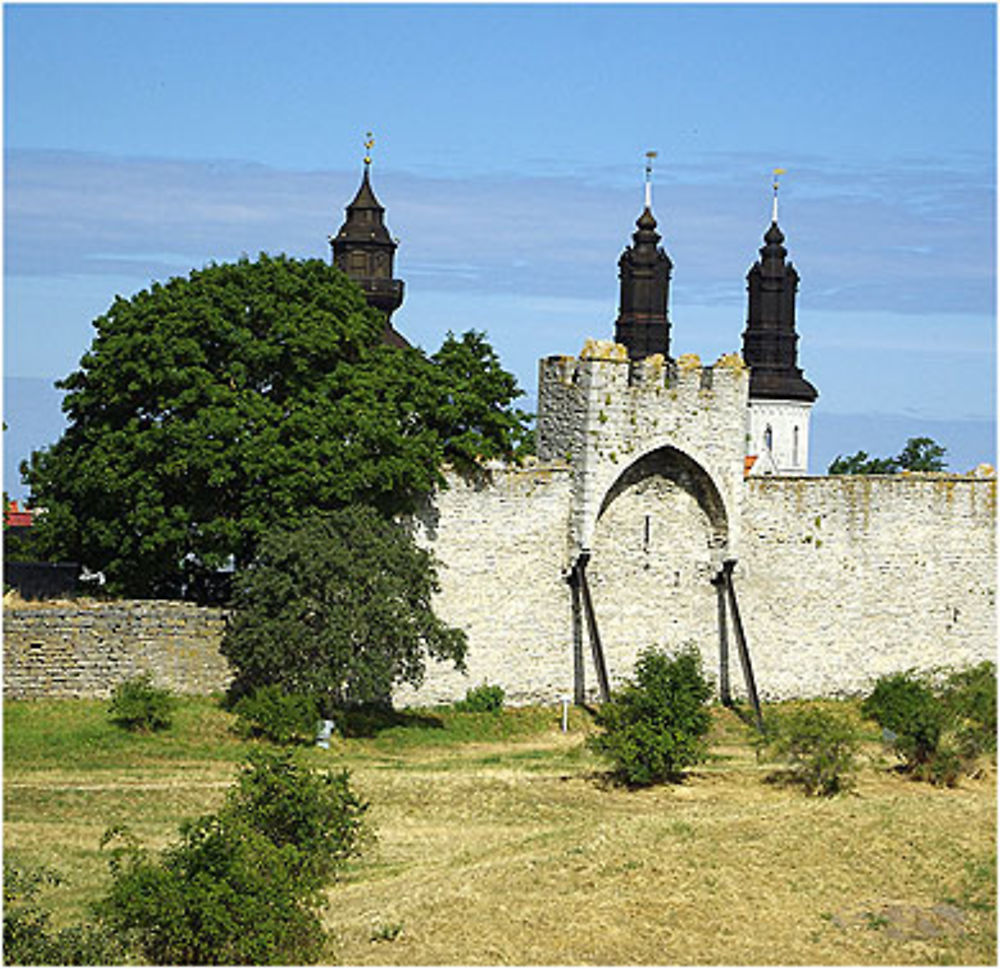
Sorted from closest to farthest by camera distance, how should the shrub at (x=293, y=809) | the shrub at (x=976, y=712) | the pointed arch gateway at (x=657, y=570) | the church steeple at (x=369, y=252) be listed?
the shrub at (x=293, y=809), the shrub at (x=976, y=712), the pointed arch gateway at (x=657, y=570), the church steeple at (x=369, y=252)

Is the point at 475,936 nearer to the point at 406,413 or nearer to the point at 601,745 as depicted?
the point at 601,745

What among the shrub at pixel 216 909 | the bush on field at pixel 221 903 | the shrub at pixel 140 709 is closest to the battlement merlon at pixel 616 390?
the shrub at pixel 140 709

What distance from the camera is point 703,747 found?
26.8 m

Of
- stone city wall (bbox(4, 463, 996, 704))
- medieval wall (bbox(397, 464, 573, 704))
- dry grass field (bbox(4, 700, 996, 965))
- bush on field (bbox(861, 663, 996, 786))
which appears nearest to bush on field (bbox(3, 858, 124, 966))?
dry grass field (bbox(4, 700, 996, 965))

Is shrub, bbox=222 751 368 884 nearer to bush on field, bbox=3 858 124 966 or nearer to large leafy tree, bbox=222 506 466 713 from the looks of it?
bush on field, bbox=3 858 124 966

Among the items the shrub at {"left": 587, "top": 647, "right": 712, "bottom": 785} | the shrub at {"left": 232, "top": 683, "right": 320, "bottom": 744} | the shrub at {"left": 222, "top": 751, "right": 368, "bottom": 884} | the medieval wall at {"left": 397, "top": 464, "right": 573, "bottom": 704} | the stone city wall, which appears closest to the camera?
the shrub at {"left": 222, "top": 751, "right": 368, "bottom": 884}

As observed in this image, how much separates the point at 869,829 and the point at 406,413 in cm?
1089

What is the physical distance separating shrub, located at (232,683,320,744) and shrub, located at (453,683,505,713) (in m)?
3.84

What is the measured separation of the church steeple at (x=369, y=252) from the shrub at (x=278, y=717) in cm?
3066

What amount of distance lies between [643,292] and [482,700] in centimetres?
2888

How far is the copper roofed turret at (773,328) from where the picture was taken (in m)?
59.0

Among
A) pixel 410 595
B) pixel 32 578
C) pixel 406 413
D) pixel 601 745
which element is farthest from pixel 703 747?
pixel 32 578

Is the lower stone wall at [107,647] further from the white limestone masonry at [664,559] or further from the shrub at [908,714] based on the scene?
the shrub at [908,714]

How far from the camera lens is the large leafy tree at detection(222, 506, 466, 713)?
2681cm
